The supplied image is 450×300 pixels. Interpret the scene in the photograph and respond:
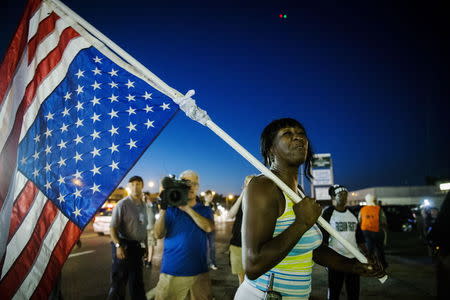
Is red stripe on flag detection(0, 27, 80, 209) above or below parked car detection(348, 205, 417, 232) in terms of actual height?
above

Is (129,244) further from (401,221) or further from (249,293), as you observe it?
(401,221)

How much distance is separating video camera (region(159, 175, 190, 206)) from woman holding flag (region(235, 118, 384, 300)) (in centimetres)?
156

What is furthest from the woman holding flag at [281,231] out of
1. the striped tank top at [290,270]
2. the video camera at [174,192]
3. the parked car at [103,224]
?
the parked car at [103,224]

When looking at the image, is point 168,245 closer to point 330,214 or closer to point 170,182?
point 170,182

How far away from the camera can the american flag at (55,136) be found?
Answer: 2316 mm

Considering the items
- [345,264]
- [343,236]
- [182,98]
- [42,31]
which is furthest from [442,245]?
[42,31]

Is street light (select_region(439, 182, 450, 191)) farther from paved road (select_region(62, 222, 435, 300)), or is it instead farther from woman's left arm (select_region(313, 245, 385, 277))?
paved road (select_region(62, 222, 435, 300))

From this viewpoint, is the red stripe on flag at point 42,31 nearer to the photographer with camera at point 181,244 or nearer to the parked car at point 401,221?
the photographer with camera at point 181,244

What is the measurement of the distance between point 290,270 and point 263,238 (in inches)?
14.7

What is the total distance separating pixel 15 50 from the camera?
2523 mm

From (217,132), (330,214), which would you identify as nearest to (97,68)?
(217,132)

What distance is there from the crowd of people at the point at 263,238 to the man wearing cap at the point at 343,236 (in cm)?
1

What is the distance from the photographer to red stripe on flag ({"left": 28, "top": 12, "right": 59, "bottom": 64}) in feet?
8.45

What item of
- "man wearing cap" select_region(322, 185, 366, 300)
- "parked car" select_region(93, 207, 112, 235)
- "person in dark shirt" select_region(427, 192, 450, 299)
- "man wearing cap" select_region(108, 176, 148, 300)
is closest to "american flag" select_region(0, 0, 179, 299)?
"man wearing cap" select_region(108, 176, 148, 300)
